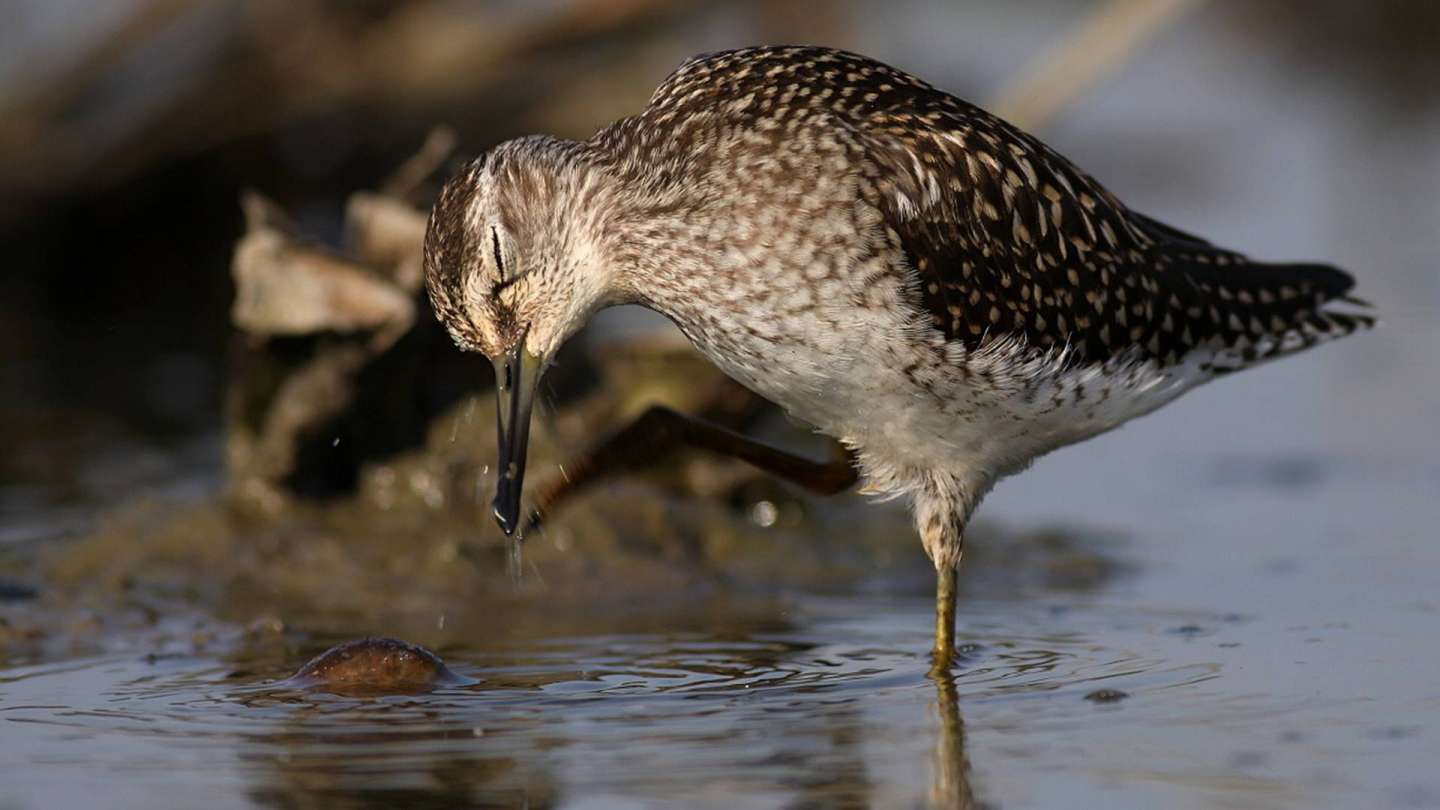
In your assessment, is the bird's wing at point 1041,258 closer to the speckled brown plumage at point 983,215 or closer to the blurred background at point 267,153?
the speckled brown plumage at point 983,215

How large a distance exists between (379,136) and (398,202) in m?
5.20

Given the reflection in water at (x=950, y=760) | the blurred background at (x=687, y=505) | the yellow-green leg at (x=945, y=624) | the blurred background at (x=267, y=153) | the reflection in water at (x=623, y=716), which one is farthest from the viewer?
the blurred background at (x=267, y=153)

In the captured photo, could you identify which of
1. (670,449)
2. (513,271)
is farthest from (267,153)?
(513,271)

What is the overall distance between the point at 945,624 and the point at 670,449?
51.6 inches

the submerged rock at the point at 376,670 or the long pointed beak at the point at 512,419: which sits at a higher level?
the long pointed beak at the point at 512,419

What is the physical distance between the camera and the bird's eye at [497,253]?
6.71 m

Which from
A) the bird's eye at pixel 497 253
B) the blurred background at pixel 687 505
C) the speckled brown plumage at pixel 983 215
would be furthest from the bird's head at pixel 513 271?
the blurred background at pixel 687 505

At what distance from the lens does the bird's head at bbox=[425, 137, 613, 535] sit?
6723 millimetres

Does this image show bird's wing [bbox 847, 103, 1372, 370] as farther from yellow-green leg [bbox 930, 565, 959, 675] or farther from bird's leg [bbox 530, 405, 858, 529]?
bird's leg [bbox 530, 405, 858, 529]

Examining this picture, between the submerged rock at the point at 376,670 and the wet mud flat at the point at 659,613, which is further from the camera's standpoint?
the submerged rock at the point at 376,670

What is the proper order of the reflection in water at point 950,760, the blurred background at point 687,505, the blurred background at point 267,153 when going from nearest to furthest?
the reflection in water at point 950,760
the blurred background at point 687,505
the blurred background at point 267,153

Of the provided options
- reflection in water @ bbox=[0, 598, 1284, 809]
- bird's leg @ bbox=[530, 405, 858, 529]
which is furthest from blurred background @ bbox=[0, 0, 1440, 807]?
bird's leg @ bbox=[530, 405, 858, 529]

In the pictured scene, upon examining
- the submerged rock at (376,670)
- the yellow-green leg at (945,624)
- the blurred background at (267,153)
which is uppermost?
the blurred background at (267,153)

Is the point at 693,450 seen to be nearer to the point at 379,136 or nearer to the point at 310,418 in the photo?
the point at 310,418
